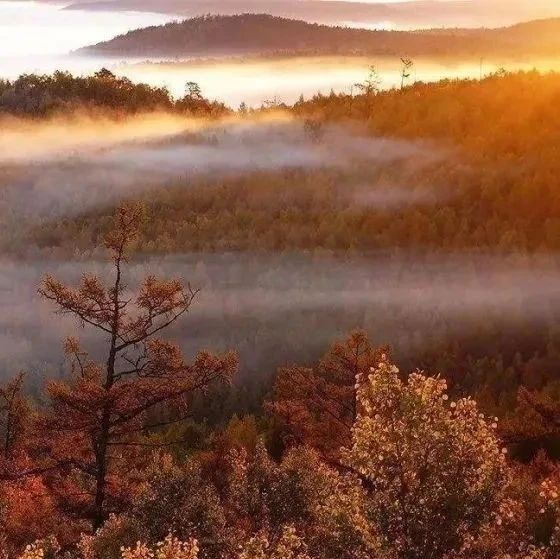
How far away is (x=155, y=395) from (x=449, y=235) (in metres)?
111

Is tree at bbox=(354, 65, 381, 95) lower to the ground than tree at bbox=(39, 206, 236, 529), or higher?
higher

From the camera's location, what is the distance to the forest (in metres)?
12.3

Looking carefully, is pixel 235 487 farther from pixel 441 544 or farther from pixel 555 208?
pixel 555 208

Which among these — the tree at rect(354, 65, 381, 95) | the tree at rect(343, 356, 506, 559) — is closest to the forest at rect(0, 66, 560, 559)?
the tree at rect(343, 356, 506, 559)

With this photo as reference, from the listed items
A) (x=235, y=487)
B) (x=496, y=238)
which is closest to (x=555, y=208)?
(x=496, y=238)

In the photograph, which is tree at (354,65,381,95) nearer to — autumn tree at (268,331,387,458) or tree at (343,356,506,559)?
autumn tree at (268,331,387,458)

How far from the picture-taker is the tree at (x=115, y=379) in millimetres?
18391

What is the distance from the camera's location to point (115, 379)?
20.3m

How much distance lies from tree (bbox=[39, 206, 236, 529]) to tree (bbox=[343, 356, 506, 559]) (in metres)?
7.39

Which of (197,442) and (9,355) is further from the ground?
(197,442)

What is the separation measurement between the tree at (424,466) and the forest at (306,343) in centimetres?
3

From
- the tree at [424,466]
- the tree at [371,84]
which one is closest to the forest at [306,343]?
the tree at [424,466]

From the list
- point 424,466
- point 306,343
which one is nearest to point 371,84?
point 306,343

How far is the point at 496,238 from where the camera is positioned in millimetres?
120312
